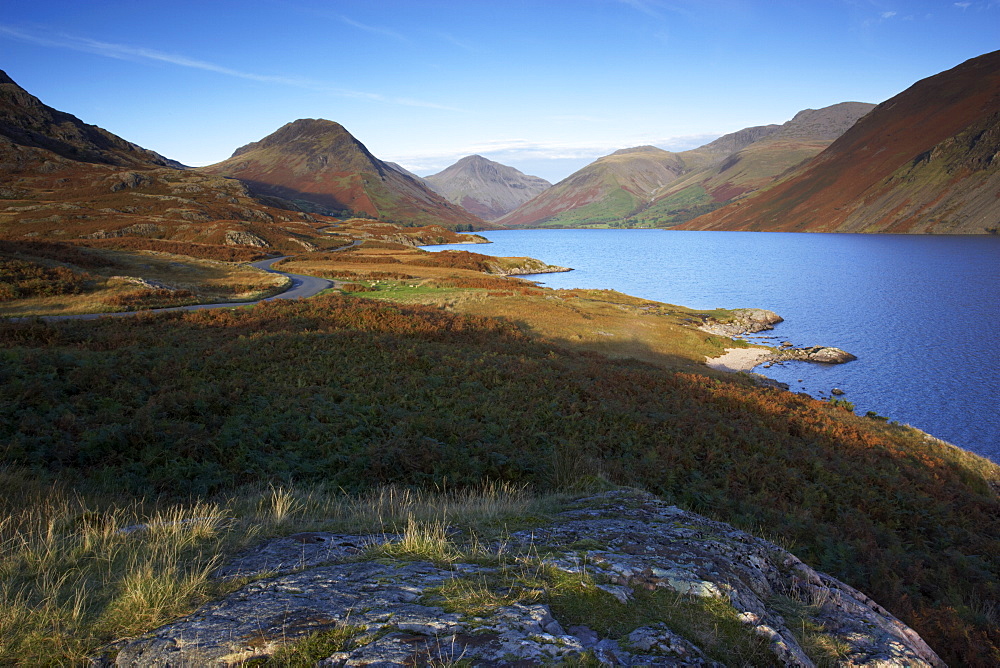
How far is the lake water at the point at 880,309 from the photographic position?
30.6m

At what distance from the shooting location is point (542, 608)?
4.28m

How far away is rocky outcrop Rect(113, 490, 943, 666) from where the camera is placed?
3654mm

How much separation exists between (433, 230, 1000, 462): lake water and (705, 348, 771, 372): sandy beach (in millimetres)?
1799

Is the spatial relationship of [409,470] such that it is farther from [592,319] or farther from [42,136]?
[42,136]

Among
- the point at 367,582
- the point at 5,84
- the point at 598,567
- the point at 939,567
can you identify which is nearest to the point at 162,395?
the point at 367,582

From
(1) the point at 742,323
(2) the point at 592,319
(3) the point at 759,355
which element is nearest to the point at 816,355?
(3) the point at 759,355

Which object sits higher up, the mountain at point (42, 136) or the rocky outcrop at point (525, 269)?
the mountain at point (42, 136)

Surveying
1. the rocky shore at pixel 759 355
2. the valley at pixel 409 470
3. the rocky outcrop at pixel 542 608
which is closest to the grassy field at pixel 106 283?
the valley at pixel 409 470

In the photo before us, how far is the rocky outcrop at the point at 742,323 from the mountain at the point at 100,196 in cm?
6845

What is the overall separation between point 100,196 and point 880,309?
137962mm

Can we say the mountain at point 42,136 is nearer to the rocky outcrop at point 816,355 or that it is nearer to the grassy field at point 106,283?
the grassy field at point 106,283

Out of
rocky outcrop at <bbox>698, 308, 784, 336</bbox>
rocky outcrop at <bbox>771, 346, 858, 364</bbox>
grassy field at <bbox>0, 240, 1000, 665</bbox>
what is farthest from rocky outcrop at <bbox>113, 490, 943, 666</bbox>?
rocky outcrop at <bbox>698, 308, 784, 336</bbox>

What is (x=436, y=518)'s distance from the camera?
258 inches

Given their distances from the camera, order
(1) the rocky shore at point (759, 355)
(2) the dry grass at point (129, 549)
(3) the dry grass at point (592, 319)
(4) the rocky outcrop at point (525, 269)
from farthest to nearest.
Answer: (4) the rocky outcrop at point (525, 269)
(1) the rocky shore at point (759, 355)
(3) the dry grass at point (592, 319)
(2) the dry grass at point (129, 549)
